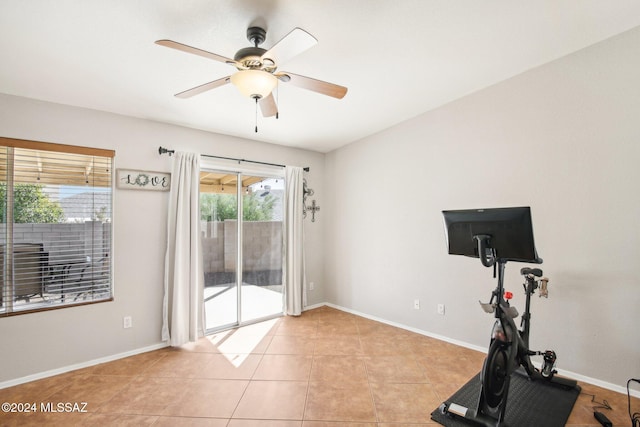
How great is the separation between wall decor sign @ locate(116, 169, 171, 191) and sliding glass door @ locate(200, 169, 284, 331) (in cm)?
46

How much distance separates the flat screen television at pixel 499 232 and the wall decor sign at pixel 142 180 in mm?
3109

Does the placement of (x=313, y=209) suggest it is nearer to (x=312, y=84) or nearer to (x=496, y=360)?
(x=312, y=84)

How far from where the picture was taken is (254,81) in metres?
1.80

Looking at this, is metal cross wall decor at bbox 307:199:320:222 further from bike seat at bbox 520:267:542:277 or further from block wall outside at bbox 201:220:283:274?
bike seat at bbox 520:267:542:277

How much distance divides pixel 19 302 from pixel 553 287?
4.82 m

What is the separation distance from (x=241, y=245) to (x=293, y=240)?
30.5 inches

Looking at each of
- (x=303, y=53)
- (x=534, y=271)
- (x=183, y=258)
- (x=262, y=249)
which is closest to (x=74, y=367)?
(x=183, y=258)

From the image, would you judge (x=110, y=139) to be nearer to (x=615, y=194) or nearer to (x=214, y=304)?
(x=214, y=304)

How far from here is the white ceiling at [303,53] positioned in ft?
5.84

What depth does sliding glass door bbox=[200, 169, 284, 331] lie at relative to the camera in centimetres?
384

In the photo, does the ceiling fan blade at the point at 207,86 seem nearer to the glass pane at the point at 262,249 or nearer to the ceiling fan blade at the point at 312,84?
the ceiling fan blade at the point at 312,84

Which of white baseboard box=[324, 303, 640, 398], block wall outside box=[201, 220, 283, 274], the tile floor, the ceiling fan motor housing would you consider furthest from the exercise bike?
block wall outside box=[201, 220, 283, 274]

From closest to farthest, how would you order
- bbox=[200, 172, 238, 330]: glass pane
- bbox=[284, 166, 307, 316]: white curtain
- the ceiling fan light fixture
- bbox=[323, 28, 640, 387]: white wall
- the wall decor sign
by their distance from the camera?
1. the ceiling fan light fixture
2. bbox=[323, 28, 640, 387]: white wall
3. the wall decor sign
4. bbox=[200, 172, 238, 330]: glass pane
5. bbox=[284, 166, 307, 316]: white curtain

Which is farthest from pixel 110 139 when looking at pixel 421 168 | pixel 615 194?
pixel 615 194
